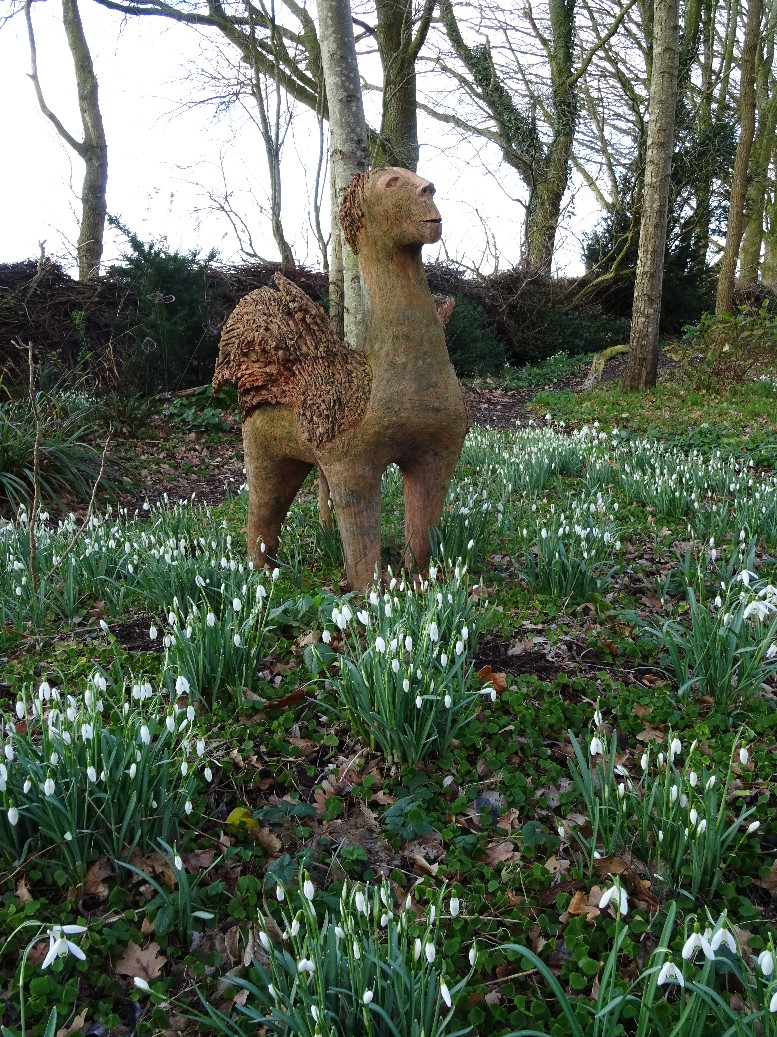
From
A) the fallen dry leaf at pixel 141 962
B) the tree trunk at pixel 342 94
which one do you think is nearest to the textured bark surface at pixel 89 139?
the tree trunk at pixel 342 94

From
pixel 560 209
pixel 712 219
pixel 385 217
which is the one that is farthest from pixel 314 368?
pixel 712 219

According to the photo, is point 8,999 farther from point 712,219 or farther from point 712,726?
point 712,219

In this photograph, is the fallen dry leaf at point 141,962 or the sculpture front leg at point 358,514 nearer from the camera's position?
the fallen dry leaf at point 141,962

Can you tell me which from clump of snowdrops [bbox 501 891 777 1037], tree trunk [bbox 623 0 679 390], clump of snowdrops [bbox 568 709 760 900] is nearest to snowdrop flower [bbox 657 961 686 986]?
clump of snowdrops [bbox 501 891 777 1037]

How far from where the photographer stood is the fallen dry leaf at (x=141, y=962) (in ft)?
6.31

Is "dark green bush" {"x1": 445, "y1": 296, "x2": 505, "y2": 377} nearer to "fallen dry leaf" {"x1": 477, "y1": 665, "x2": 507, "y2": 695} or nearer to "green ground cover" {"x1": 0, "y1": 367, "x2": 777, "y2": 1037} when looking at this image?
"green ground cover" {"x1": 0, "y1": 367, "x2": 777, "y2": 1037}

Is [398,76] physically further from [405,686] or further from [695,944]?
[695,944]

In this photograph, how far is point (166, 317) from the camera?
11.0 metres

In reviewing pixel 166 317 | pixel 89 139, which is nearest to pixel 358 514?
pixel 166 317

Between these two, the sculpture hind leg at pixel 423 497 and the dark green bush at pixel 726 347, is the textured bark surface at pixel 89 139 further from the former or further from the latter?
the sculpture hind leg at pixel 423 497

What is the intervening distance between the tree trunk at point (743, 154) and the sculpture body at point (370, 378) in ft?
37.1

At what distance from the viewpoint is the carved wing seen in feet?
11.6

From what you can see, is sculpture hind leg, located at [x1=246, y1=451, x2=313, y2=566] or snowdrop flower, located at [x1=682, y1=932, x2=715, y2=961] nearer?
snowdrop flower, located at [x1=682, y1=932, x2=715, y2=961]

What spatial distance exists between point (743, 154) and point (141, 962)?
15264mm
